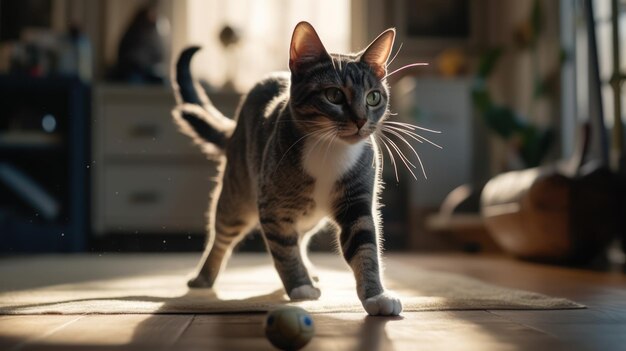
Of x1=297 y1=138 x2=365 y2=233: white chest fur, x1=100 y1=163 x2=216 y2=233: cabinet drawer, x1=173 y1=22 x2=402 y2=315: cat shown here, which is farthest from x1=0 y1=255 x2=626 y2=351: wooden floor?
x1=100 y1=163 x2=216 y2=233: cabinet drawer

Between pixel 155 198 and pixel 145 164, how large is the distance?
195mm

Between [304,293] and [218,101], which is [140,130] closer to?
[218,101]

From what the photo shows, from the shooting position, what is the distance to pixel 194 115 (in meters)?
2.08

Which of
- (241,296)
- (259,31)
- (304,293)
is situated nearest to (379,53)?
(304,293)

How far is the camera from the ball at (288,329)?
1.09m

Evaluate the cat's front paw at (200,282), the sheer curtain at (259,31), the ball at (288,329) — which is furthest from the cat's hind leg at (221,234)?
the sheer curtain at (259,31)

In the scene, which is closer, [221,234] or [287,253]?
[287,253]

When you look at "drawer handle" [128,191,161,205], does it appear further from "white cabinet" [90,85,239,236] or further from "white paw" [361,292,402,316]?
"white paw" [361,292,402,316]

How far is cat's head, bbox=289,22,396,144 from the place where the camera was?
1.54m

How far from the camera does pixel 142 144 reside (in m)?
4.38

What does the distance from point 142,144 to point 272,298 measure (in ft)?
9.20

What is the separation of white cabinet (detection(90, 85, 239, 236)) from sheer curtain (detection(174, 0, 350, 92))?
46 cm

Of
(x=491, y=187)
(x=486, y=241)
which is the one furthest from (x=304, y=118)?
(x=486, y=241)

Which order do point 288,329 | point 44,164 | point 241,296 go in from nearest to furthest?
1. point 288,329
2. point 241,296
3. point 44,164
